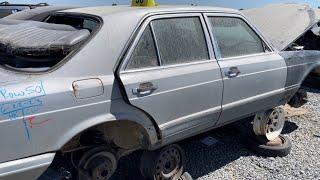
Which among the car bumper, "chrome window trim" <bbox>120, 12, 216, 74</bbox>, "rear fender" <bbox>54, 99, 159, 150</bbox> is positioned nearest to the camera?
the car bumper

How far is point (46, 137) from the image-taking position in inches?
101

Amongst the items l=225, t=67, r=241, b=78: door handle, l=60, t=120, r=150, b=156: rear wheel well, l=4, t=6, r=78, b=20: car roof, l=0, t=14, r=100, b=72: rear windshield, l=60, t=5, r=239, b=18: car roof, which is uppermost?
l=60, t=5, r=239, b=18: car roof

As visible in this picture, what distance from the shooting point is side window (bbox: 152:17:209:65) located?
336 cm

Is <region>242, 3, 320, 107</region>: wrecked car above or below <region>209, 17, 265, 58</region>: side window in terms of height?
below

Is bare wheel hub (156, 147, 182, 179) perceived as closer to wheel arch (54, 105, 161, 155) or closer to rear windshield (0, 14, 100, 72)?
wheel arch (54, 105, 161, 155)

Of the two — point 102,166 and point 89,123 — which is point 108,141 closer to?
point 102,166

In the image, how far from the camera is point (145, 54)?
126 inches

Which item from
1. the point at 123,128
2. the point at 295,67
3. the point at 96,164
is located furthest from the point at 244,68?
the point at 96,164

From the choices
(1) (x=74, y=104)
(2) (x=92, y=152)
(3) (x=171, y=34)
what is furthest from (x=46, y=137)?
(3) (x=171, y=34)

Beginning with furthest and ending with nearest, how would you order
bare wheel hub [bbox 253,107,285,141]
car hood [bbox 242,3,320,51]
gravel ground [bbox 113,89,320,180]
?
car hood [bbox 242,3,320,51] → bare wheel hub [bbox 253,107,285,141] → gravel ground [bbox 113,89,320,180]

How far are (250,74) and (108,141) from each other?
65.3 inches

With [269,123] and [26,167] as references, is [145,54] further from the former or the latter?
[269,123]

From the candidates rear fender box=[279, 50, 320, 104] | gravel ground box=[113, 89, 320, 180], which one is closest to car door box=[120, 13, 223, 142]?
gravel ground box=[113, 89, 320, 180]

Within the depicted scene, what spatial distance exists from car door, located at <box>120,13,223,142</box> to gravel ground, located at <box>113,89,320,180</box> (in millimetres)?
759
